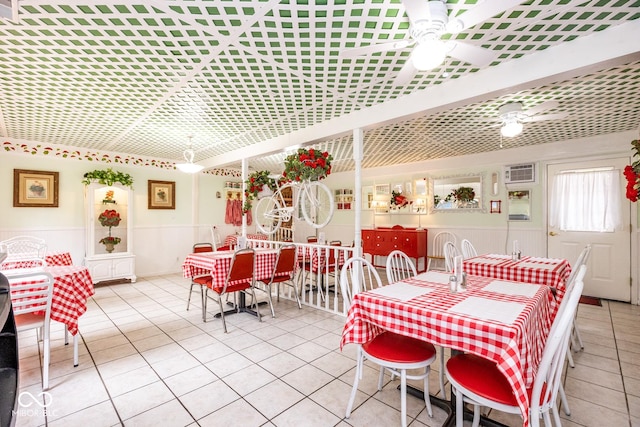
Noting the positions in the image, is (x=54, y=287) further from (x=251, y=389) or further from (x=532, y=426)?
(x=532, y=426)

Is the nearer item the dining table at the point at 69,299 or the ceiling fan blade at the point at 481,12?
the ceiling fan blade at the point at 481,12

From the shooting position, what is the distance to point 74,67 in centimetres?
261

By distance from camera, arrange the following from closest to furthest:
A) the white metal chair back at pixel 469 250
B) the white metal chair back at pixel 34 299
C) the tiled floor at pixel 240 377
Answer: the tiled floor at pixel 240 377 → the white metal chair back at pixel 34 299 → the white metal chair back at pixel 469 250

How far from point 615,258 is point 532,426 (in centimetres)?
475

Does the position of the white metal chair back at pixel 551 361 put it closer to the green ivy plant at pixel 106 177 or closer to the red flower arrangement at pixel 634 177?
the red flower arrangement at pixel 634 177

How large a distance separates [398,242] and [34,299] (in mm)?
5468

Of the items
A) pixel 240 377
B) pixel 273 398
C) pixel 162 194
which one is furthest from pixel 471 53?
pixel 162 194

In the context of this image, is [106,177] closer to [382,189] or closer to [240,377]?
[240,377]

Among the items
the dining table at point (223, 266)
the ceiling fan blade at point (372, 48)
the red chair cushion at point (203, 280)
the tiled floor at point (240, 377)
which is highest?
the ceiling fan blade at point (372, 48)

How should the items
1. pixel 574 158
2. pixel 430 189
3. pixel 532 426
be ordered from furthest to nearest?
1. pixel 430 189
2. pixel 574 158
3. pixel 532 426

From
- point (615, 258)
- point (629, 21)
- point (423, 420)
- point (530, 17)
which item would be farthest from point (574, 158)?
point (423, 420)

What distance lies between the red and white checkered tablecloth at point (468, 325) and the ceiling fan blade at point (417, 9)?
159 cm

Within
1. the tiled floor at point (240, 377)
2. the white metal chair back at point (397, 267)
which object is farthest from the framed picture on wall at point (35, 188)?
the white metal chair back at point (397, 267)

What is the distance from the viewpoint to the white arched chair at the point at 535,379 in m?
1.29
